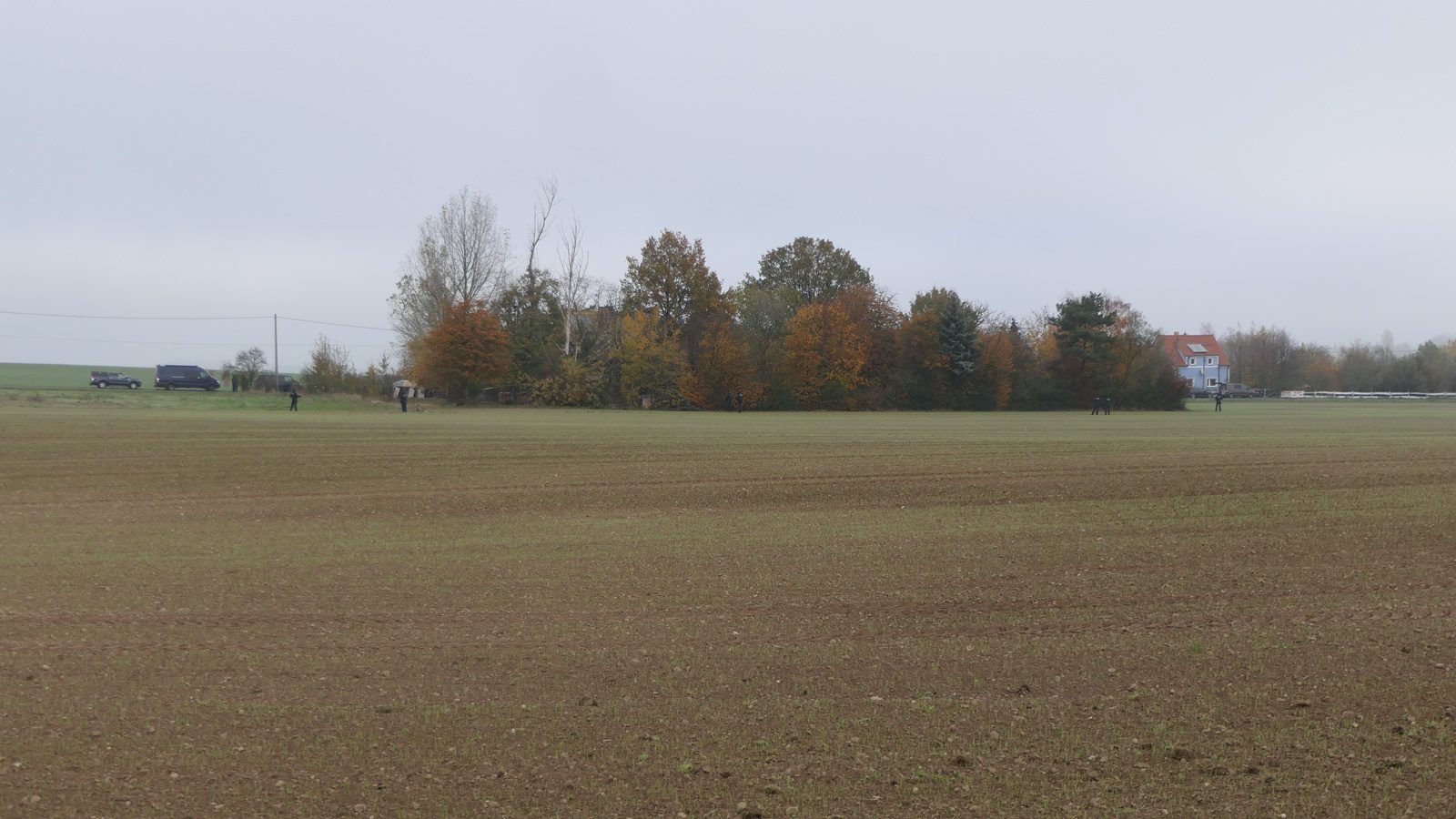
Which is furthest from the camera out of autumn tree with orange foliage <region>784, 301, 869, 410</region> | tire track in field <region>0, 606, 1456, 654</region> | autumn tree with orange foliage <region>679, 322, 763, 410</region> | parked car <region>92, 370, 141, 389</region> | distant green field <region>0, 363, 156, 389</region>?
distant green field <region>0, 363, 156, 389</region>

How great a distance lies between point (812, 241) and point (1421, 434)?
3203 inches

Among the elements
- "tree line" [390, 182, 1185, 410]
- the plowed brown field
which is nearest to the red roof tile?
"tree line" [390, 182, 1185, 410]

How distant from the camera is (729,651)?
30.0 ft

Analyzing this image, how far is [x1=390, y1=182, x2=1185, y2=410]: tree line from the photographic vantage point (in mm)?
84062

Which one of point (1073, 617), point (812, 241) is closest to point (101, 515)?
point (1073, 617)

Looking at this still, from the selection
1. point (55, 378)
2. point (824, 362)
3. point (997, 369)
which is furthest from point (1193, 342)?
point (55, 378)

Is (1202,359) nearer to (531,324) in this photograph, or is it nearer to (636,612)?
(531,324)

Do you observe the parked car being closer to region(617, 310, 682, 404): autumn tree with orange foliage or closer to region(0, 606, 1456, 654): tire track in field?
region(617, 310, 682, 404): autumn tree with orange foliage

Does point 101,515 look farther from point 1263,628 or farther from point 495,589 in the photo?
point 1263,628

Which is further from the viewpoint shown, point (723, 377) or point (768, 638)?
point (723, 377)

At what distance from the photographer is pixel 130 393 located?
67250mm

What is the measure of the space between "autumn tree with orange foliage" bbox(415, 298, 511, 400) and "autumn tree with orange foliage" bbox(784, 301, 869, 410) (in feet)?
82.6

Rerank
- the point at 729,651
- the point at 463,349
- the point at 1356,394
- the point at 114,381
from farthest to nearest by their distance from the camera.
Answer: the point at 1356,394, the point at 114,381, the point at 463,349, the point at 729,651

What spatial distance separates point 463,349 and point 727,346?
22096 millimetres
